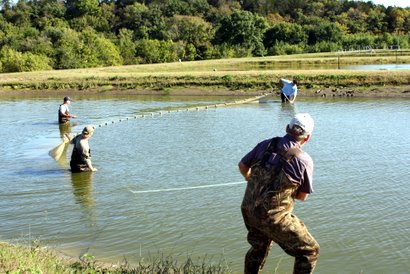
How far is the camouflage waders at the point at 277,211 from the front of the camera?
555 centimetres

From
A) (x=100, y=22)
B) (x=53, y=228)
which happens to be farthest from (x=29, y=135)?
(x=100, y=22)

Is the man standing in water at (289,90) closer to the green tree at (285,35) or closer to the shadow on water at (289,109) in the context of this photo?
the shadow on water at (289,109)

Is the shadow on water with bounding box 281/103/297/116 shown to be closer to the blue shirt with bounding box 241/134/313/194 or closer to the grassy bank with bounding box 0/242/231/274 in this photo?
the grassy bank with bounding box 0/242/231/274

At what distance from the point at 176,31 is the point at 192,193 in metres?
74.5

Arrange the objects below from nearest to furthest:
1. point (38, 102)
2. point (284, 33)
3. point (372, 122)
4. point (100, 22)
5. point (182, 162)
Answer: point (182, 162) < point (372, 122) < point (38, 102) < point (284, 33) < point (100, 22)

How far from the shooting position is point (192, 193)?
36.8ft

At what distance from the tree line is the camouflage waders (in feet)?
163

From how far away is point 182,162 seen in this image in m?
14.2

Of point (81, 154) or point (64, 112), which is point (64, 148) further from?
point (64, 112)

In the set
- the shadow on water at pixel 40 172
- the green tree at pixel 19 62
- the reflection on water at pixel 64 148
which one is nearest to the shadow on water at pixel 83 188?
the shadow on water at pixel 40 172

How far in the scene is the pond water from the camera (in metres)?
8.24

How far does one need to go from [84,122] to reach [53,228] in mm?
14395

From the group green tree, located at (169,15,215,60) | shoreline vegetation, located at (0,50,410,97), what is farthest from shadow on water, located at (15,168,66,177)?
green tree, located at (169,15,215,60)

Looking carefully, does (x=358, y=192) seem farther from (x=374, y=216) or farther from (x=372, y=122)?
(x=372, y=122)
